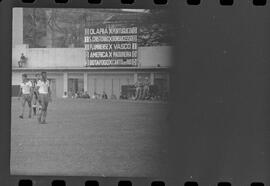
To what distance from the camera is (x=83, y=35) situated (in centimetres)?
299

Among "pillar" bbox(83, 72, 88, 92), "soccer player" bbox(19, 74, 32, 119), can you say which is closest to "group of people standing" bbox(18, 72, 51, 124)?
"soccer player" bbox(19, 74, 32, 119)

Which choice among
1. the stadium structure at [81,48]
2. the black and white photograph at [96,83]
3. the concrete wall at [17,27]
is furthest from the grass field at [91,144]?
the concrete wall at [17,27]

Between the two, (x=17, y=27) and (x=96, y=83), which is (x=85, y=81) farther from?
(x=17, y=27)

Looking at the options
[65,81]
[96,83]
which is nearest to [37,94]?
[65,81]

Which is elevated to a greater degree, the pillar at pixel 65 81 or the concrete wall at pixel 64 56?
the concrete wall at pixel 64 56

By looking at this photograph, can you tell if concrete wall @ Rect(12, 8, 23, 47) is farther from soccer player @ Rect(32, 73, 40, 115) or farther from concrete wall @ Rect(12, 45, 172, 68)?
soccer player @ Rect(32, 73, 40, 115)

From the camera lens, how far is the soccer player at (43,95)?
9.84 ft

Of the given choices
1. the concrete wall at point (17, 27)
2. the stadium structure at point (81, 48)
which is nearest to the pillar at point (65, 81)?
the stadium structure at point (81, 48)

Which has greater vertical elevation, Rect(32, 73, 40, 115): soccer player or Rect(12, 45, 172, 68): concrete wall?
Rect(12, 45, 172, 68): concrete wall

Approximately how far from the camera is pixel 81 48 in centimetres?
300

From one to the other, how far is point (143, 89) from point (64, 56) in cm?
36

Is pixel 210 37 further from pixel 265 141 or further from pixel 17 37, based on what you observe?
pixel 17 37

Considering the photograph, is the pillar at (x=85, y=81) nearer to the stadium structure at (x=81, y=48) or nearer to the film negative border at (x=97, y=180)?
the stadium structure at (x=81, y=48)

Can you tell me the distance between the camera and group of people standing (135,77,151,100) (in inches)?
118
